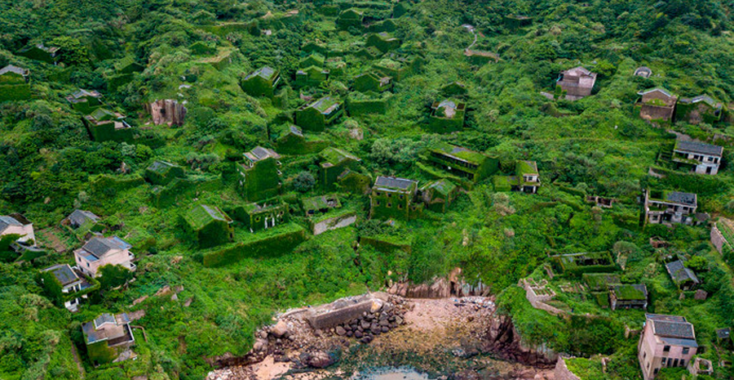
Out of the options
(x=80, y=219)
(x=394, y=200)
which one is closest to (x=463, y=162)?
(x=394, y=200)

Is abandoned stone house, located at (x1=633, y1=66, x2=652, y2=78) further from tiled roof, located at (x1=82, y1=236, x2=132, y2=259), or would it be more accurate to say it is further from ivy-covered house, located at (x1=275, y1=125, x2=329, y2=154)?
tiled roof, located at (x1=82, y1=236, x2=132, y2=259)

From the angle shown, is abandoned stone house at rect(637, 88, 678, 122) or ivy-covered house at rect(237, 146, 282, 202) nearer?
ivy-covered house at rect(237, 146, 282, 202)

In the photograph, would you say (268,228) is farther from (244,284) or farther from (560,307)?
(560,307)

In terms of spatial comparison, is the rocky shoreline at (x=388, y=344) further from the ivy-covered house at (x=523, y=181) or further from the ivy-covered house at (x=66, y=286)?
the ivy-covered house at (x=523, y=181)

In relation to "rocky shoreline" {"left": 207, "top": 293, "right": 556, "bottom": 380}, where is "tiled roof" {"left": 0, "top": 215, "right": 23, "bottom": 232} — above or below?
above

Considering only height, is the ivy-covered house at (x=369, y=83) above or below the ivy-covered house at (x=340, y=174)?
above

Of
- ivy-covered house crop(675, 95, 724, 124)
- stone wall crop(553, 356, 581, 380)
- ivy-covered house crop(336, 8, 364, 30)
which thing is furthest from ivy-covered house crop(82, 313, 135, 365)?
ivy-covered house crop(336, 8, 364, 30)

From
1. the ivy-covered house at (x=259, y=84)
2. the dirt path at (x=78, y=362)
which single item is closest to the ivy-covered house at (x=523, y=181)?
the ivy-covered house at (x=259, y=84)

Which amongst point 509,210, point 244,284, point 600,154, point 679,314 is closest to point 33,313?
point 244,284
